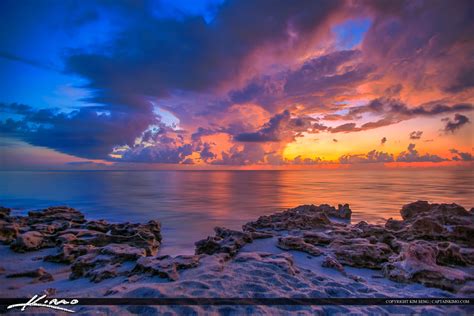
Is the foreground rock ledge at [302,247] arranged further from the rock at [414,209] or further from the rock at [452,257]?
the rock at [414,209]

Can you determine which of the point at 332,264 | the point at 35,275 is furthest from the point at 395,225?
the point at 35,275

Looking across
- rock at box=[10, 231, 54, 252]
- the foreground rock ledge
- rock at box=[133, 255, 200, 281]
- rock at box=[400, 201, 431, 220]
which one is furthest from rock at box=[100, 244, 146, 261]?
rock at box=[400, 201, 431, 220]

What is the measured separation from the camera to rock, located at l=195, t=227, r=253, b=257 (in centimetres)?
726

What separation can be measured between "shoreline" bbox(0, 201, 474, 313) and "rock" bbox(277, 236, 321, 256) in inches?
1.2

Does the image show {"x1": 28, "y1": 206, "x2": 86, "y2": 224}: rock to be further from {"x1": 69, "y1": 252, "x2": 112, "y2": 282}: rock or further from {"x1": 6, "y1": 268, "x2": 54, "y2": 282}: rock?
{"x1": 69, "y1": 252, "x2": 112, "y2": 282}: rock

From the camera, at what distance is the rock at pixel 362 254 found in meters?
6.66

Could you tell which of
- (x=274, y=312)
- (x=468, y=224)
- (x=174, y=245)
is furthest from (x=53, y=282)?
(x=468, y=224)

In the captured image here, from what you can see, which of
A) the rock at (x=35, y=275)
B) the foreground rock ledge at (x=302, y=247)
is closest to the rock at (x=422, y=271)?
the foreground rock ledge at (x=302, y=247)

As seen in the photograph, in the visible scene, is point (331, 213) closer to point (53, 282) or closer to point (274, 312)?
point (274, 312)

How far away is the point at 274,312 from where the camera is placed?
420cm

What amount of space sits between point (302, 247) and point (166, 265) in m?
4.09

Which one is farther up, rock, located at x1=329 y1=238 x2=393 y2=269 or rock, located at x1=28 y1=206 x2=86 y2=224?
rock, located at x1=329 y1=238 x2=393 y2=269

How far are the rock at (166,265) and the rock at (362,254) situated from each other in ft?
13.7

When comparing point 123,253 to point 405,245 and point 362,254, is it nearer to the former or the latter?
point 362,254
